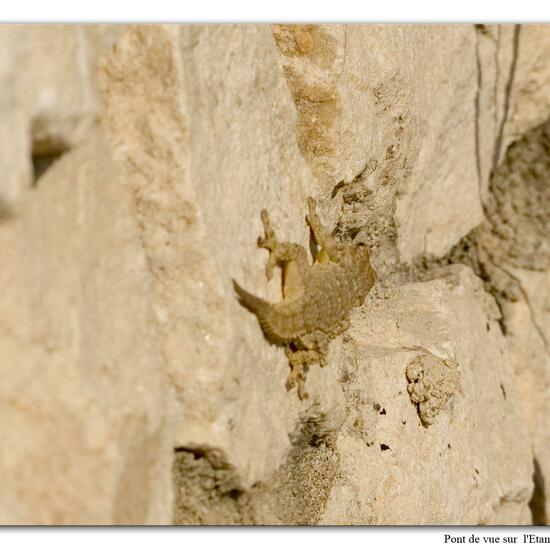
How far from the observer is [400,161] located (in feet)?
9.84

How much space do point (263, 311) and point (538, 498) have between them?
5.87 feet

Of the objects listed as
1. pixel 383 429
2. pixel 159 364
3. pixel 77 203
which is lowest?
pixel 383 429

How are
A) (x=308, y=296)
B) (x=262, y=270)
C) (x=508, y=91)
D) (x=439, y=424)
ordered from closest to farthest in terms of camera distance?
(x=262, y=270), (x=308, y=296), (x=439, y=424), (x=508, y=91)

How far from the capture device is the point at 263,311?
2.25 meters

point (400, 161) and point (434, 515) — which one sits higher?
point (400, 161)

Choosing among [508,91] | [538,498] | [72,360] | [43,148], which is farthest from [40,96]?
[538,498]

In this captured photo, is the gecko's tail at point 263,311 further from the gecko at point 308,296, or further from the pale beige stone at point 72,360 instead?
the pale beige stone at point 72,360

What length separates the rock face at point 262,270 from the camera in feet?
5.92

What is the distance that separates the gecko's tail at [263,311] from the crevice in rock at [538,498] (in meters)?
1.60

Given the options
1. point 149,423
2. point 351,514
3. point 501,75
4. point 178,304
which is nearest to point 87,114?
point 178,304

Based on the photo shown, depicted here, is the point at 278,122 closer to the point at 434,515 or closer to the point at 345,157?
the point at 345,157

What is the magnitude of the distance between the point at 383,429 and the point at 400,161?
2.67ft

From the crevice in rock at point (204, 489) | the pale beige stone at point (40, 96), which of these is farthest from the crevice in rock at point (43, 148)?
the crevice in rock at point (204, 489)

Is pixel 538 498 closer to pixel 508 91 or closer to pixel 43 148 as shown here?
pixel 508 91
